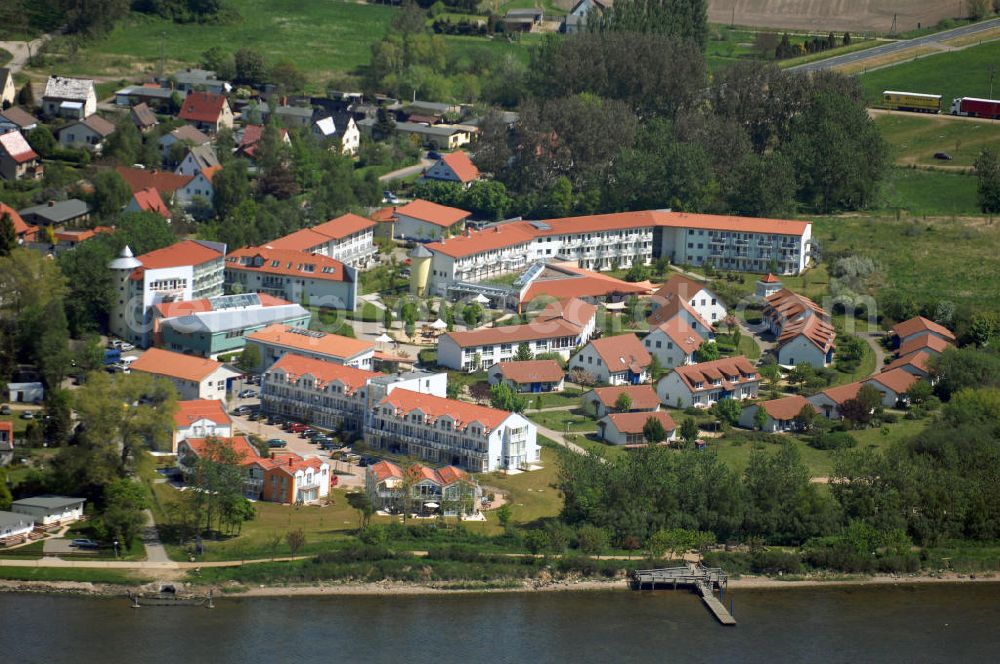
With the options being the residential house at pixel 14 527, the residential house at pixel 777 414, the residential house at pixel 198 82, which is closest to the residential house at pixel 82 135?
the residential house at pixel 198 82

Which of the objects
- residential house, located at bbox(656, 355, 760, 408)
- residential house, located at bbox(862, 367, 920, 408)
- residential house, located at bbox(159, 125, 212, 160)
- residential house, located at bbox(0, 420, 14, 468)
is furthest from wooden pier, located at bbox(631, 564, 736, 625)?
residential house, located at bbox(159, 125, 212, 160)

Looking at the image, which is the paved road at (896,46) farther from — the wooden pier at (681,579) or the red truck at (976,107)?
the wooden pier at (681,579)

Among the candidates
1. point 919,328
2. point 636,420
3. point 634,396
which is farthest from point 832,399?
point 919,328

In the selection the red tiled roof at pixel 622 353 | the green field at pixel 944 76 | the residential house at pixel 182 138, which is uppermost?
the green field at pixel 944 76

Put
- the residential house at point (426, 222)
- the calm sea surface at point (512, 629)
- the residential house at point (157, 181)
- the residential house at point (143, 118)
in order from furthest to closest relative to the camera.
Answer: the residential house at point (143, 118), the residential house at point (157, 181), the residential house at point (426, 222), the calm sea surface at point (512, 629)

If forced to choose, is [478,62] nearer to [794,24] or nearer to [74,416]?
[794,24]

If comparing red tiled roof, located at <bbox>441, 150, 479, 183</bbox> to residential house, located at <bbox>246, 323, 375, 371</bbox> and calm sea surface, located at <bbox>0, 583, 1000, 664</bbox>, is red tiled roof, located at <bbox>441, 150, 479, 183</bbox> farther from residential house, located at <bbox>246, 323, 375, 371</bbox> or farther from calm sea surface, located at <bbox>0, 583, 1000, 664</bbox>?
calm sea surface, located at <bbox>0, 583, 1000, 664</bbox>

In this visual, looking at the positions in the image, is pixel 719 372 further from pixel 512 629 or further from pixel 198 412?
pixel 512 629
